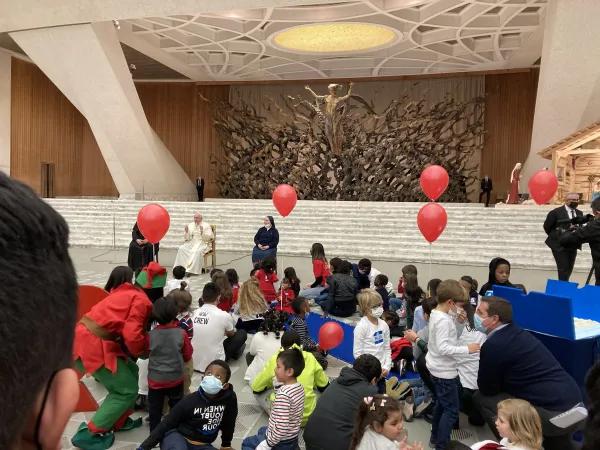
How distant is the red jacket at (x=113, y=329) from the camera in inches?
126

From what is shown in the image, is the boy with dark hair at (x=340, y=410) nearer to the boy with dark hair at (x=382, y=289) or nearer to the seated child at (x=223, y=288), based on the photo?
the seated child at (x=223, y=288)

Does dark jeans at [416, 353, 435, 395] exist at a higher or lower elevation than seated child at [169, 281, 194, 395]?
lower

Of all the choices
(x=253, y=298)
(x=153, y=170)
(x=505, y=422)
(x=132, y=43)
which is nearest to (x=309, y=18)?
(x=132, y=43)

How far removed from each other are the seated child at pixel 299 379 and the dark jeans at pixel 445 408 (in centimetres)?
84

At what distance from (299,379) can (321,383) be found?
0.82 feet

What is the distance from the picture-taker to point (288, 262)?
1108 centimetres

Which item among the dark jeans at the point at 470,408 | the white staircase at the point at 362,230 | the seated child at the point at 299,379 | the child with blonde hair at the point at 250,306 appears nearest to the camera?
the seated child at the point at 299,379

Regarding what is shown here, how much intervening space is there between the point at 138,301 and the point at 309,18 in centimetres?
1619

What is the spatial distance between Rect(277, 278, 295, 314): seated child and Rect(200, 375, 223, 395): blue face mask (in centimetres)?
296

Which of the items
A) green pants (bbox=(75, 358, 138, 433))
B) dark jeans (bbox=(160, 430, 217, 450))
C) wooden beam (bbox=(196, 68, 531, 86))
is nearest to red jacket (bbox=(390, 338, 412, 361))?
dark jeans (bbox=(160, 430, 217, 450))

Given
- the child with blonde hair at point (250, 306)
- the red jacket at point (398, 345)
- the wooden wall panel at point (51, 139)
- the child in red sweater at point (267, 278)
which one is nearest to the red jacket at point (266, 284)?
the child in red sweater at point (267, 278)

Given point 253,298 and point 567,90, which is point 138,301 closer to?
point 253,298

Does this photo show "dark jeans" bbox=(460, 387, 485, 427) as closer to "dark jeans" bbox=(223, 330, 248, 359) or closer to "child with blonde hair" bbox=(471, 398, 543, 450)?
"child with blonde hair" bbox=(471, 398, 543, 450)

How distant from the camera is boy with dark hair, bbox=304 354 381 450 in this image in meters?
2.73
